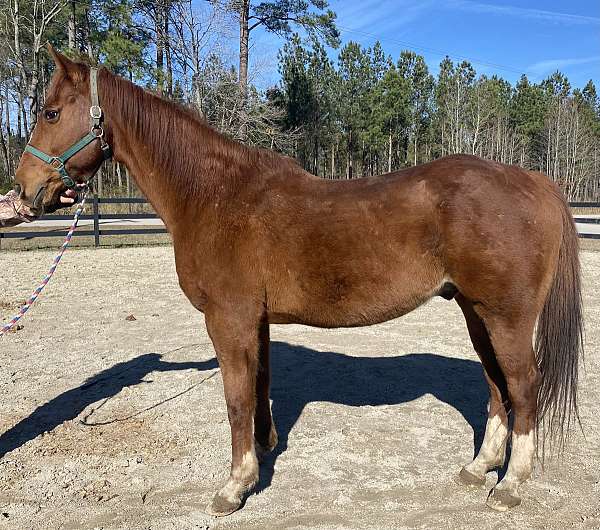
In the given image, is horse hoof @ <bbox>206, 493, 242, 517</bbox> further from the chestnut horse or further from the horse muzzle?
the horse muzzle

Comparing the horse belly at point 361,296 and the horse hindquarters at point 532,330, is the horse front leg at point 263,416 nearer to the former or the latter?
the horse belly at point 361,296

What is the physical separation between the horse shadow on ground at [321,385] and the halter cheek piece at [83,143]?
6.67 ft

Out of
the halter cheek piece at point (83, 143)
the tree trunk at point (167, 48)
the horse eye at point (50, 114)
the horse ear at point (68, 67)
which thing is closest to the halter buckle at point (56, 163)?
the halter cheek piece at point (83, 143)

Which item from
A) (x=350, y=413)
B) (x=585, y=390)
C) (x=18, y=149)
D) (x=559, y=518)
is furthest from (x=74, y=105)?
(x=18, y=149)

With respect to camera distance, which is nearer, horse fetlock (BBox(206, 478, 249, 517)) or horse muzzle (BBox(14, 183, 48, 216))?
horse fetlock (BBox(206, 478, 249, 517))

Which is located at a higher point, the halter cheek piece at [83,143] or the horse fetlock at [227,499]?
the halter cheek piece at [83,143]

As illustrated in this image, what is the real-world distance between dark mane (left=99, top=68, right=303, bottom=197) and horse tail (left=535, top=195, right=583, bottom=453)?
1.68 metres

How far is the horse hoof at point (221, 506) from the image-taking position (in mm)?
2586

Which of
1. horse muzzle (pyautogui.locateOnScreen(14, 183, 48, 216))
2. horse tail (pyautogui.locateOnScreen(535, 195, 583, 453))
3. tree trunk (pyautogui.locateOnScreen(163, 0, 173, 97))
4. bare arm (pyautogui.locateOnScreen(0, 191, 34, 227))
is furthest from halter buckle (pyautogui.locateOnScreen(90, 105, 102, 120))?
tree trunk (pyautogui.locateOnScreen(163, 0, 173, 97))

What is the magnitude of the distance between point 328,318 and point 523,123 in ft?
167

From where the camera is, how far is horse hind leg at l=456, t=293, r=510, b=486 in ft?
9.57

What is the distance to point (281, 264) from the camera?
2.62m

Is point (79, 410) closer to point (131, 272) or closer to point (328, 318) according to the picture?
point (328, 318)

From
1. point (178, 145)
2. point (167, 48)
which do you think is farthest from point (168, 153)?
point (167, 48)
